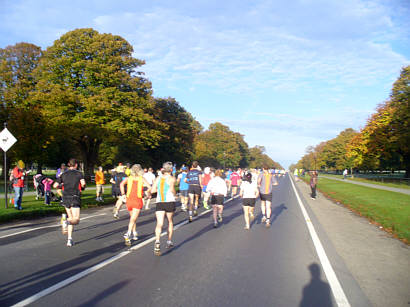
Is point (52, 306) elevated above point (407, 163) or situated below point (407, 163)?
below

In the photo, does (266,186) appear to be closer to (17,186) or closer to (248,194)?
(248,194)

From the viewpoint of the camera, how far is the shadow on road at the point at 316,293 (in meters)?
4.41

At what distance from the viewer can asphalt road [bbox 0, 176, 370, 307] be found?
14.7 feet

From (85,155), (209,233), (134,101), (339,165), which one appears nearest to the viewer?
(209,233)

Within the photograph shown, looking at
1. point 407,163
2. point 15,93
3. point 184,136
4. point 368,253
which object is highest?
point 15,93

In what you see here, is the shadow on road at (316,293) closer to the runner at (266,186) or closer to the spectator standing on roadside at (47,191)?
the runner at (266,186)

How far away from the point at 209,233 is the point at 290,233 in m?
2.31

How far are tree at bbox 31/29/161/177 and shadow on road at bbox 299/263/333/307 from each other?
27.5 metres

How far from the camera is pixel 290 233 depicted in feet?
31.7

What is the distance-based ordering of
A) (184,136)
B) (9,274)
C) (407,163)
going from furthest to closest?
(184,136), (407,163), (9,274)

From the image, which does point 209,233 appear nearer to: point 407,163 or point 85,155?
point 85,155

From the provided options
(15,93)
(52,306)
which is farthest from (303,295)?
(15,93)

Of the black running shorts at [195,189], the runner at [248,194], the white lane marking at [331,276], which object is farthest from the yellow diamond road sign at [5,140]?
the white lane marking at [331,276]

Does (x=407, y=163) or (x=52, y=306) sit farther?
(x=407, y=163)
